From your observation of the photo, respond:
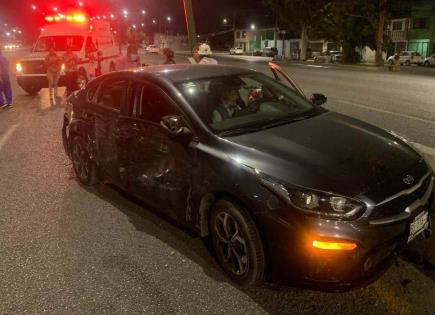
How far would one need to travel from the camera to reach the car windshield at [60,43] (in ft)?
52.0

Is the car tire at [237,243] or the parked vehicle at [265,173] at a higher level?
the parked vehicle at [265,173]

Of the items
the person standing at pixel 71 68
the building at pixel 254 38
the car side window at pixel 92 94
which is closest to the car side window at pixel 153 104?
the car side window at pixel 92 94

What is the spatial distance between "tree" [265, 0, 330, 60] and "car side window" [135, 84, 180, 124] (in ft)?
157

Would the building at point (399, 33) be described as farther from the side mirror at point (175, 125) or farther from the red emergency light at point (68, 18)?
the side mirror at point (175, 125)

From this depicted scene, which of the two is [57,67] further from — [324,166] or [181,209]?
[324,166]

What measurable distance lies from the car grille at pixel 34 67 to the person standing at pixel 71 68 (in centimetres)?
122

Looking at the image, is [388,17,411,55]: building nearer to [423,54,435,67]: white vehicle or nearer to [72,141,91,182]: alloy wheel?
[423,54,435,67]: white vehicle

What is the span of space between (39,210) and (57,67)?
33.9 ft

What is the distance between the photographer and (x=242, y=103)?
4.11m

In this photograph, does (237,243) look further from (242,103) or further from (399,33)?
(399,33)

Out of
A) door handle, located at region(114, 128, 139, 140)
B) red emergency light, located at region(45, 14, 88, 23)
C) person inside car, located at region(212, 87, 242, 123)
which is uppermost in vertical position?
red emergency light, located at region(45, 14, 88, 23)

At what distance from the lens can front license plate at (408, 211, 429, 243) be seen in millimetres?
2940

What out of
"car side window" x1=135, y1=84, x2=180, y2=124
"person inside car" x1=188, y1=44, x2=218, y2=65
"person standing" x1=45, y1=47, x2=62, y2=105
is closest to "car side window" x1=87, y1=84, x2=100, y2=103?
"car side window" x1=135, y1=84, x2=180, y2=124

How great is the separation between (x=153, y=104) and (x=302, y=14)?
164ft
